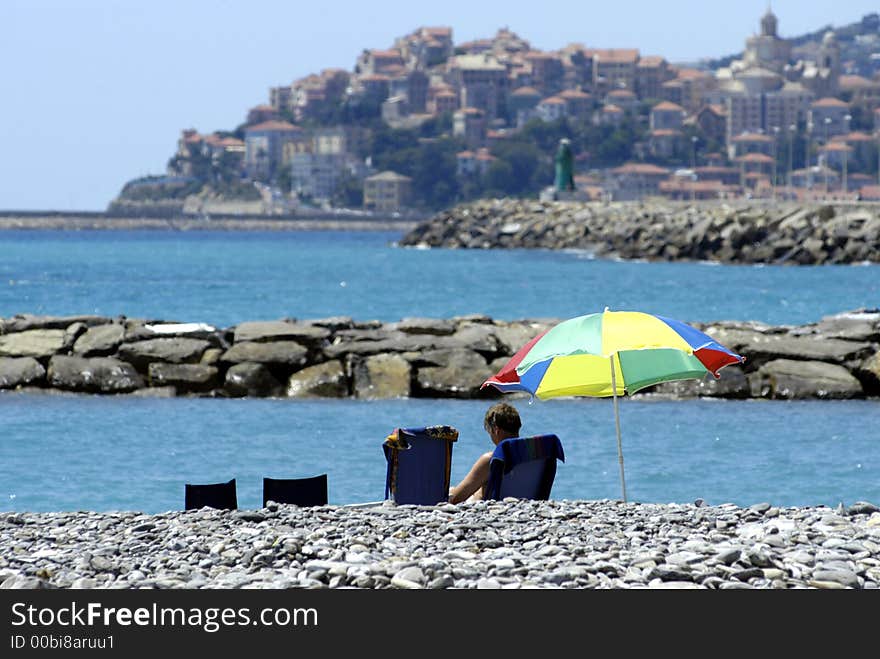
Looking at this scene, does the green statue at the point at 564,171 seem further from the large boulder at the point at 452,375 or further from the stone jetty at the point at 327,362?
the large boulder at the point at 452,375

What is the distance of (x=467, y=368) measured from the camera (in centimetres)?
1698

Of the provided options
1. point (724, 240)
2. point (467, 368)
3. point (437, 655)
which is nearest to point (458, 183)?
point (724, 240)

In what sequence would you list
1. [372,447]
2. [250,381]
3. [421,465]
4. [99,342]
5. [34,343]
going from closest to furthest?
[421,465], [372,447], [250,381], [99,342], [34,343]

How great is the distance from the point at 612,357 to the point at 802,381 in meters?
7.95

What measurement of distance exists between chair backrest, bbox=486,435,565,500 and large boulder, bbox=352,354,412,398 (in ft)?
26.2

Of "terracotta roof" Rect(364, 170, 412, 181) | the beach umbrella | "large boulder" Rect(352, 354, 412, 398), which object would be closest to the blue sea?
"large boulder" Rect(352, 354, 412, 398)

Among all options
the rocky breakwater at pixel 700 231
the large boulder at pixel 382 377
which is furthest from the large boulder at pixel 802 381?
the rocky breakwater at pixel 700 231

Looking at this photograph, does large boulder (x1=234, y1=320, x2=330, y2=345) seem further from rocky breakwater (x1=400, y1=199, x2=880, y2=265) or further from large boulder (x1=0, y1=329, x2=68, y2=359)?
rocky breakwater (x1=400, y1=199, x2=880, y2=265)

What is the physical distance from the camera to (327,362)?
17203 mm

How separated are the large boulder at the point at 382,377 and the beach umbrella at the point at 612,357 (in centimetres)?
687

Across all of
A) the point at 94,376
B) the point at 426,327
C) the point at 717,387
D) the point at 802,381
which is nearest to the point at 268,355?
the point at 94,376

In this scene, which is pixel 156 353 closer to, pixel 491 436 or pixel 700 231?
pixel 491 436

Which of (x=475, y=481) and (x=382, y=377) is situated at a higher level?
(x=475, y=481)

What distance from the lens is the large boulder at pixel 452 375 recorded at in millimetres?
16766
